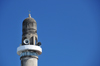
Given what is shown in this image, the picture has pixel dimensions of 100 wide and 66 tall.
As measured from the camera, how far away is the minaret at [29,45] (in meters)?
65.3

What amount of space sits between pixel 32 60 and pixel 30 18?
10448 mm

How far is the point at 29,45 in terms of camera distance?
66.2 metres

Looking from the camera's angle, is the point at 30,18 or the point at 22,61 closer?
the point at 22,61

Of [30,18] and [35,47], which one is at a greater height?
[30,18]

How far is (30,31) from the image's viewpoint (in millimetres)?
68188

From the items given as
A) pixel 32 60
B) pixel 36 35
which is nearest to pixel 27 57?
pixel 32 60

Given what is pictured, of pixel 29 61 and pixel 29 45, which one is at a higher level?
pixel 29 45

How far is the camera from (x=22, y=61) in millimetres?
65438

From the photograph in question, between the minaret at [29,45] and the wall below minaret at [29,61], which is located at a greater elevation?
the minaret at [29,45]

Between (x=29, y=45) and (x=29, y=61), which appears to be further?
(x=29, y=45)

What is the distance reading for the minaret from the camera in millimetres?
65312

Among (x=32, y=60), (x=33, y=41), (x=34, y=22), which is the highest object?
(x=34, y=22)

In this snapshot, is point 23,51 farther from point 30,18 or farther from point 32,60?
point 30,18

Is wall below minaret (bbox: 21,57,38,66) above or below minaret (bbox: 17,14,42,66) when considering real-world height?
below
